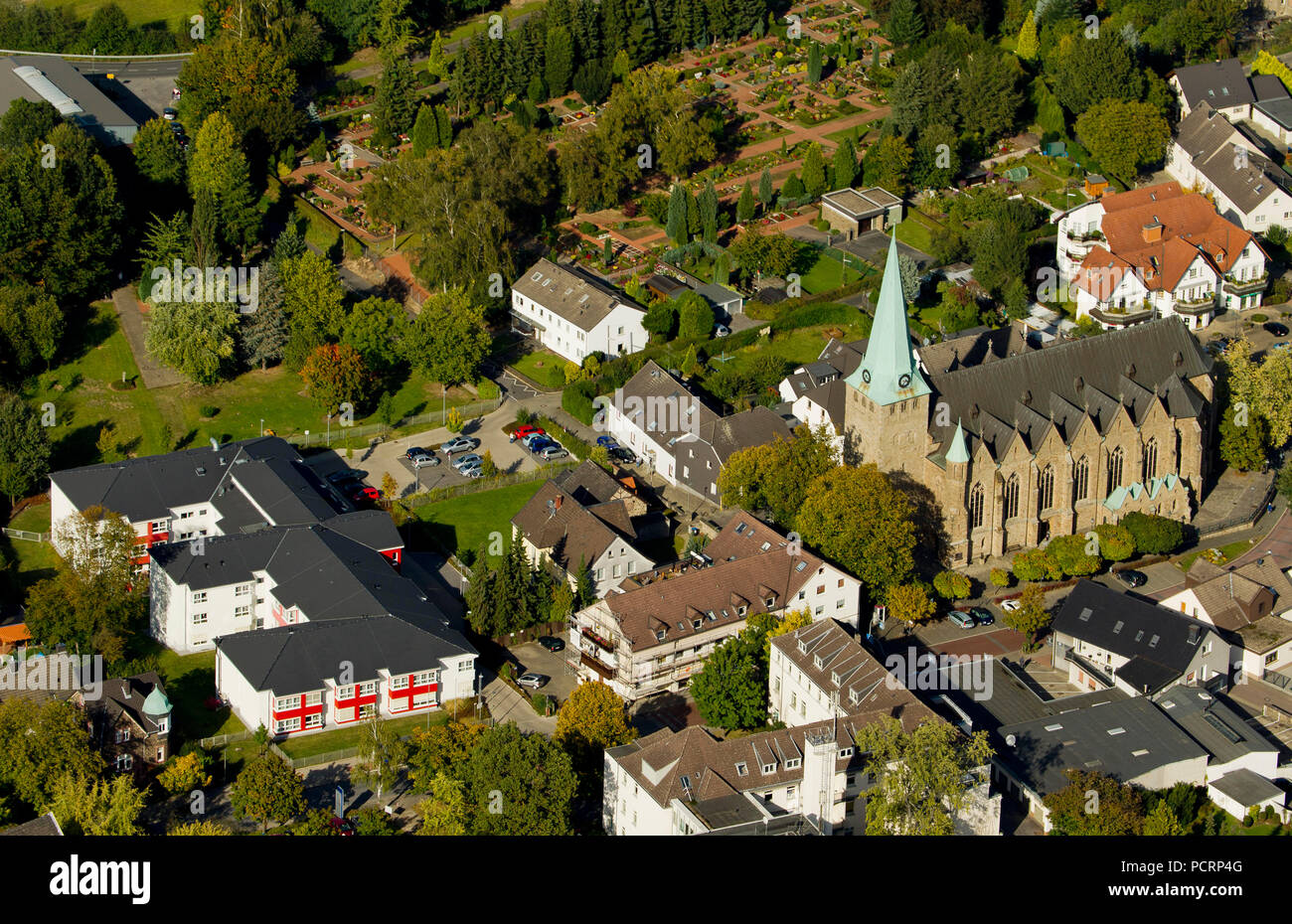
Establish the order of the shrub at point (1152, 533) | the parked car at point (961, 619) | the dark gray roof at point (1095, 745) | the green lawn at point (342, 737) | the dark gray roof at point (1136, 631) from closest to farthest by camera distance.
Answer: the dark gray roof at point (1095, 745) < the green lawn at point (342, 737) < the dark gray roof at point (1136, 631) < the parked car at point (961, 619) < the shrub at point (1152, 533)

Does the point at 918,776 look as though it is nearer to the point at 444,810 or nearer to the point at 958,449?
the point at 444,810

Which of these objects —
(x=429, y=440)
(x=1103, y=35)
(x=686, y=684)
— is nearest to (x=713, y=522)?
(x=686, y=684)

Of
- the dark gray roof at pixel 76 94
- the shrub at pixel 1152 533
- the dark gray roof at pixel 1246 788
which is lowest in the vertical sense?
the dark gray roof at pixel 1246 788

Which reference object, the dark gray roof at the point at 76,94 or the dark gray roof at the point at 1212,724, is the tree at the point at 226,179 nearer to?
the dark gray roof at the point at 76,94

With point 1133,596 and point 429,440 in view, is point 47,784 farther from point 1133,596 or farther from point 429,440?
point 1133,596

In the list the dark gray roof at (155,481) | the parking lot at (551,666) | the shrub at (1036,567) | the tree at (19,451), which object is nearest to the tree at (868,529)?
the shrub at (1036,567)
